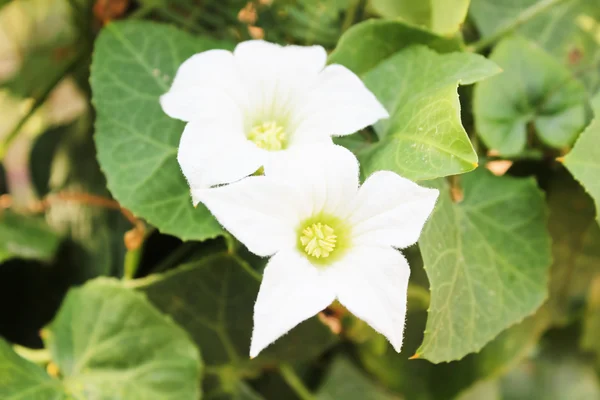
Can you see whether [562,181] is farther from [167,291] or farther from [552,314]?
[167,291]

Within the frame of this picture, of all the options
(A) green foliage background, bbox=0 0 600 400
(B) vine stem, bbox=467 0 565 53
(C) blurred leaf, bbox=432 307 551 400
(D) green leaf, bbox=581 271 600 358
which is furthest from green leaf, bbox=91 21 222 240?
(D) green leaf, bbox=581 271 600 358

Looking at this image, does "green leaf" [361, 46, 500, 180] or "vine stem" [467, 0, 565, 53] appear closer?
"green leaf" [361, 46, 500, 180]

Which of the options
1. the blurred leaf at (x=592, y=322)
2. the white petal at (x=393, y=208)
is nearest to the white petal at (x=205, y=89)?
the white petal at (x=393, y=208)

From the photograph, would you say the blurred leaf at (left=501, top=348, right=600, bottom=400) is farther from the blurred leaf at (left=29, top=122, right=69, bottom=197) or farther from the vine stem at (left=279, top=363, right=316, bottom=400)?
the blurred leaf at (left=29, top=122, right=69, bottom=197)

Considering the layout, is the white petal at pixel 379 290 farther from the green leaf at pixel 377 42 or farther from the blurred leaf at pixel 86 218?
the blurred leaf at pixel 86 218

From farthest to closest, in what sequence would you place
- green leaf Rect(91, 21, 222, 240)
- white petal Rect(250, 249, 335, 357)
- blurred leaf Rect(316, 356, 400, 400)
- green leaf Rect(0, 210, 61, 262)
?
1. blurred leaf Rect(316, 356, 400, 400)
2. green leaf Rect(0, 210, 61, 262)
3. green leaf Rect(91, 21, 222, 240)
4. white petal Rect(250, 249, 335, 357)

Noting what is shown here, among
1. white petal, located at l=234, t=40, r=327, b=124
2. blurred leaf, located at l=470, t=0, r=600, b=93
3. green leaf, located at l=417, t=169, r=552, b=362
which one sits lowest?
green leaf, located at l=417, t=169, r=552, b=362

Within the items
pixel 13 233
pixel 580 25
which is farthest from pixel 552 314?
pixel 13 233
